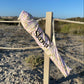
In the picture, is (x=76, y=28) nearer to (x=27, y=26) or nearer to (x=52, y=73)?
(x=52, y=73)

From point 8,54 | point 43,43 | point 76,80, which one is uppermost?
point 43,43

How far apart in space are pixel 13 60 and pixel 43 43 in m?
1.84

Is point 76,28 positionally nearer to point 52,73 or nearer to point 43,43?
point 52,73

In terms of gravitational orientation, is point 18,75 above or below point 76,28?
below

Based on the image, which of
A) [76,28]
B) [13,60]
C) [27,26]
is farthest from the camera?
[76,28]

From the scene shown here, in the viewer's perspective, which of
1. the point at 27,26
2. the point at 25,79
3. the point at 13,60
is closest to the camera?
the point at 27,26

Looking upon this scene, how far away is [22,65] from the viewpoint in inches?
131

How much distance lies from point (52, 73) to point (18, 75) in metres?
0.79

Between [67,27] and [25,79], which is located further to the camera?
[67,27]

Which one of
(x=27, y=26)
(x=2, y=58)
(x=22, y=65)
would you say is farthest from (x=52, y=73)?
(x=27, y=26)

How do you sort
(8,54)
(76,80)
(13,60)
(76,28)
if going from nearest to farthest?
(76,80) < (13,60) < (8,54) < (76,28)

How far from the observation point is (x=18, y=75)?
112 inches

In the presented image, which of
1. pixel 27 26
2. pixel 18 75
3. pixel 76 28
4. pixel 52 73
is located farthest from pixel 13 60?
pixel 76 28

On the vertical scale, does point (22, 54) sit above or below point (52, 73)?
above
